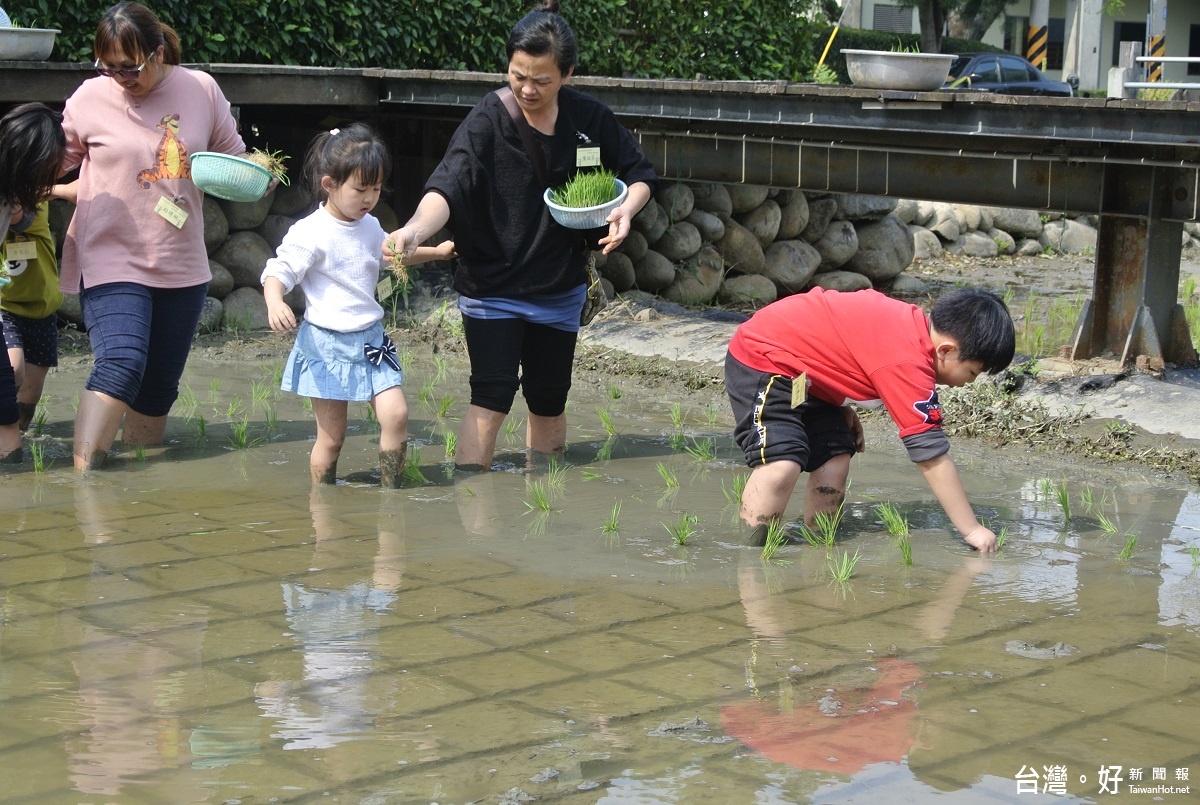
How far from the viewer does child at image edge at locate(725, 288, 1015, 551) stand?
432 cm

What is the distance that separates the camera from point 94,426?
5.32 m

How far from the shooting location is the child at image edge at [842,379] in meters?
4.32

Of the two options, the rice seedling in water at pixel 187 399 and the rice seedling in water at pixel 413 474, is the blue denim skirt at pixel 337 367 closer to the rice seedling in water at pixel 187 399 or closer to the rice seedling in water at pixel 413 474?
the rice seedling in water at pixel 413 474

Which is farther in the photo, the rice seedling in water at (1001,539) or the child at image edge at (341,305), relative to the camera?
the child at image edge at (341,305)

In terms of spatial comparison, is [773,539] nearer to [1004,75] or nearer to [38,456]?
[38,456]

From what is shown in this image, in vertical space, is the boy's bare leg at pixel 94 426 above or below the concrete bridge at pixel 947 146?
below

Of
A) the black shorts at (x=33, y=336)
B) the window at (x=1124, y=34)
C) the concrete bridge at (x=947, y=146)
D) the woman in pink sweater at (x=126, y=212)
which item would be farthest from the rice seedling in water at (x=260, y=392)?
the window at (x=1124, y=34)

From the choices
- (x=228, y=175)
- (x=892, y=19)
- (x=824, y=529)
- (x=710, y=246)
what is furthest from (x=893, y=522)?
(x=892, y=19)

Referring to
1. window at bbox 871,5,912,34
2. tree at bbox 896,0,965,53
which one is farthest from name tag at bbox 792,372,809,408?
window at bbox 871,5,912,34

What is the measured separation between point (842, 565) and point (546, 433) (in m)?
1.85

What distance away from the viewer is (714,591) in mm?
4031

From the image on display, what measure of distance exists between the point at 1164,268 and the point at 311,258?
4.19 meters

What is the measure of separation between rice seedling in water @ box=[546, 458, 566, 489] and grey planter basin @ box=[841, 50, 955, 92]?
9.01 feet

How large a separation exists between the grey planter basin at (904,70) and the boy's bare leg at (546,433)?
257 centimetres
